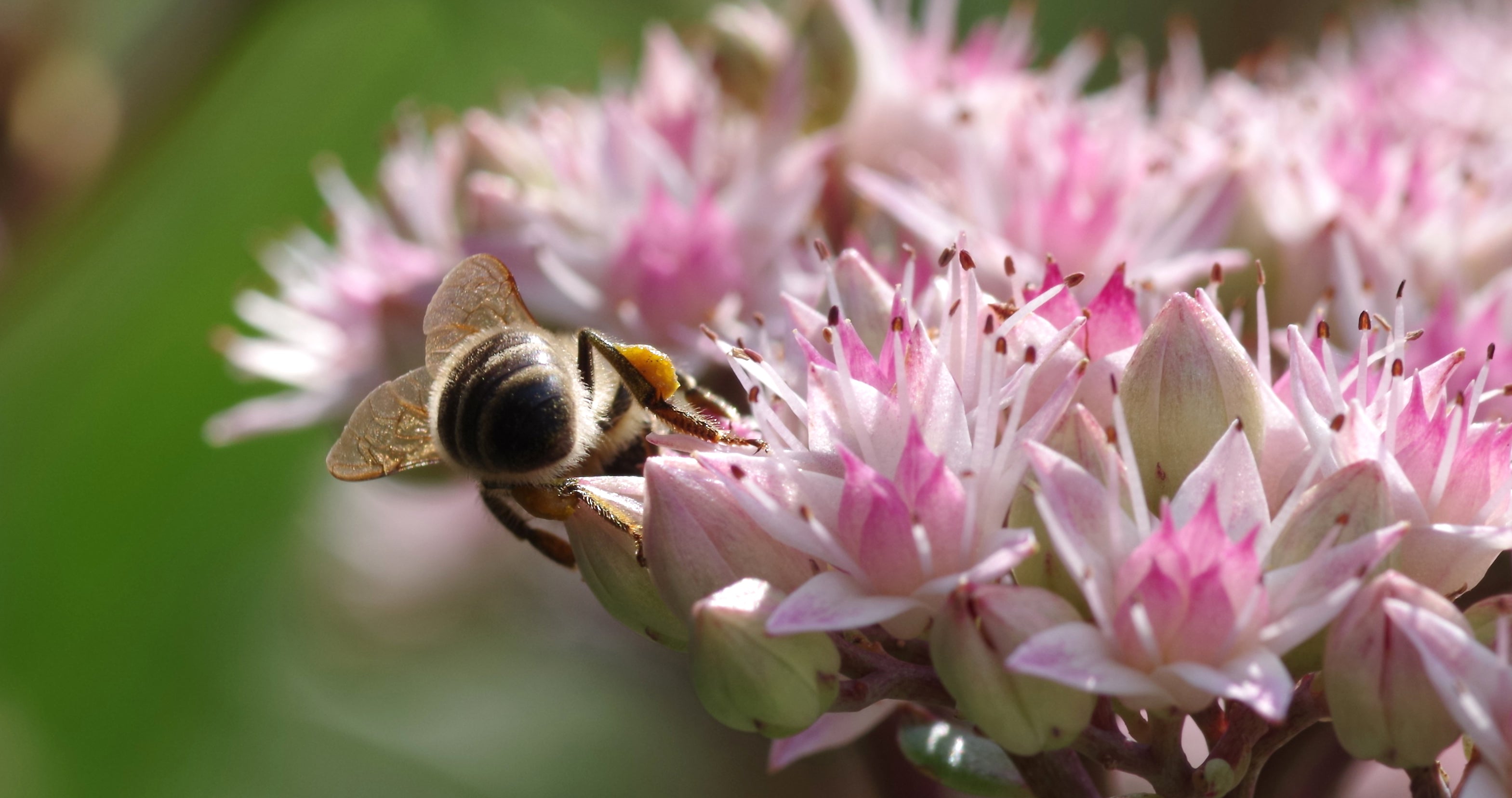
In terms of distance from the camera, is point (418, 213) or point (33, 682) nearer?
point (418, 213)

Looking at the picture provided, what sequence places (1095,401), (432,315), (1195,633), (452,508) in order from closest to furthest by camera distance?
1. (1195,633)
2. (1095,401)
3. (432,315)
4. (452,508)

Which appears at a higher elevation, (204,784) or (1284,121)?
(1284,121)

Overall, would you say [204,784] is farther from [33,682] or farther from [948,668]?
[948,668]

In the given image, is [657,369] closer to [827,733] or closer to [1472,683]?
[827,733]

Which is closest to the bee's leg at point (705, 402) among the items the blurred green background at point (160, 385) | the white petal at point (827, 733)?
the white petal at point (827, 733)

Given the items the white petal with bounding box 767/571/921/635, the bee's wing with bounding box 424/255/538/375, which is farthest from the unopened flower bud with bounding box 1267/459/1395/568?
the bee's wing with bounding box 424/255/538/375

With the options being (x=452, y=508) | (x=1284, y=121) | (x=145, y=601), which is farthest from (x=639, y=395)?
(x=452, y=508)

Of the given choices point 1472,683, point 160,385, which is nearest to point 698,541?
point 1472,683
